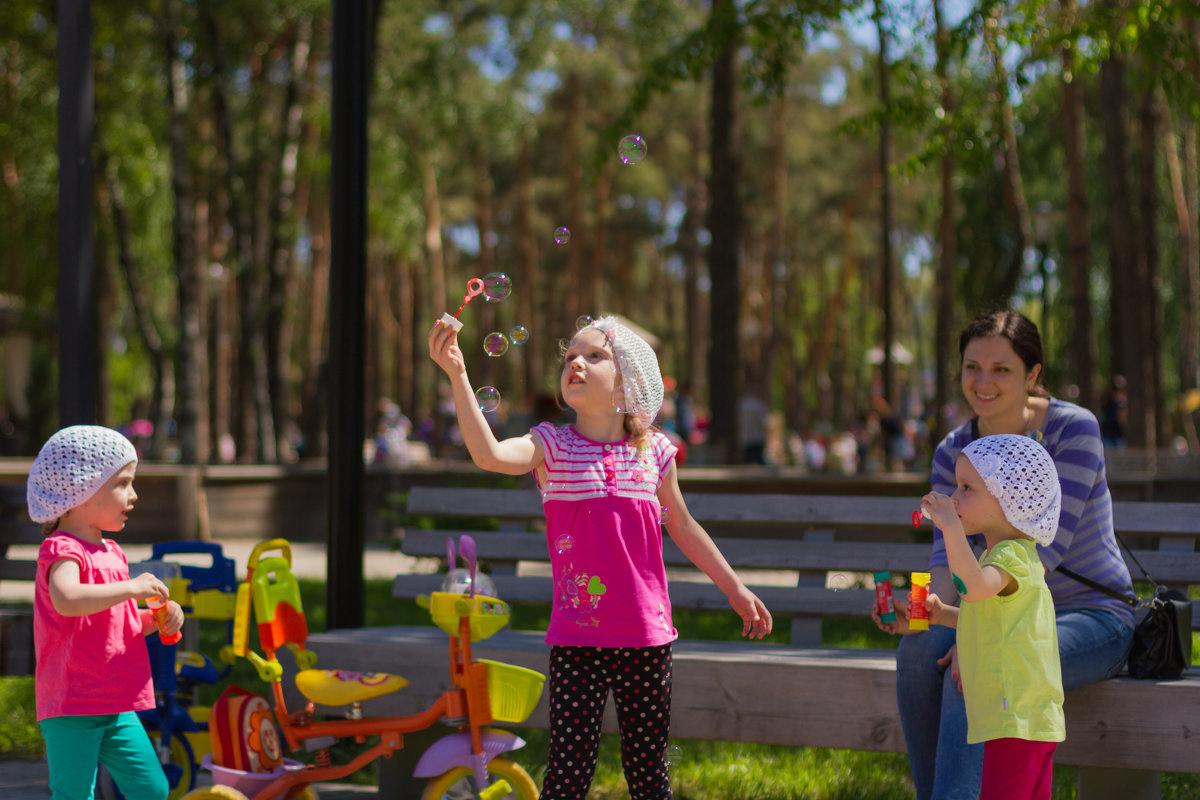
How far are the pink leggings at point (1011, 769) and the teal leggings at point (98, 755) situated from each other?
86.9 inches

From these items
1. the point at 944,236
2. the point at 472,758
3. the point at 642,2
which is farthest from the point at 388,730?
the point at 944,236

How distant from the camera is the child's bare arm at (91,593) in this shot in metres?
3.42

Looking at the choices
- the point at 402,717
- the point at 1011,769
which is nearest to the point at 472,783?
the point at 402,717

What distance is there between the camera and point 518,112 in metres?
29.0

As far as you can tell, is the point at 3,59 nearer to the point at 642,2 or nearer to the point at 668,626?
the point at 642,2

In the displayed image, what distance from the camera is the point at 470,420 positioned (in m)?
3.39

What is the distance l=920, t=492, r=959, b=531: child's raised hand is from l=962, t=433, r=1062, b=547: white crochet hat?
144mm

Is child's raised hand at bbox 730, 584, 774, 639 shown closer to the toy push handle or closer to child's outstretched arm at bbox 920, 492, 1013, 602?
child's outstretched arm at bbox 920, 492, 1013, 602

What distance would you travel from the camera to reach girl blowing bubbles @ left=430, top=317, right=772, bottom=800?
3484 millimetres

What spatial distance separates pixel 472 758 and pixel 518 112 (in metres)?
26.1

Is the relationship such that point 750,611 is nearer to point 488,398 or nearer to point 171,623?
point 488,398

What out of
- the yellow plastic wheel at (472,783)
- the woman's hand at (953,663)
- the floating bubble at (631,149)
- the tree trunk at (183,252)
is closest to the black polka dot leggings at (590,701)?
the yellow plastic wheel at (472,783)

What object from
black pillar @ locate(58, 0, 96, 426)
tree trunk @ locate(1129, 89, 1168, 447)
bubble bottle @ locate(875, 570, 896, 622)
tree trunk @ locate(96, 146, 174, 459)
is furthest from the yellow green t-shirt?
tree trunk @ locate(96, 146, 174, 459)

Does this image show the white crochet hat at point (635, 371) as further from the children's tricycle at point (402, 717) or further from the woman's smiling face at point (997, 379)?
the woman's smiling face at point (997, 379)
